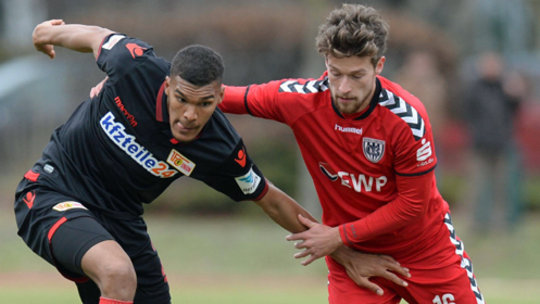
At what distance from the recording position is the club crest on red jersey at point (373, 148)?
202 inches

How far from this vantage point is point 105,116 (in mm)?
5336

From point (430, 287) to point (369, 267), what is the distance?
41 cm

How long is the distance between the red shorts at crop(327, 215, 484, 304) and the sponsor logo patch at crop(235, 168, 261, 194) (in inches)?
32.0

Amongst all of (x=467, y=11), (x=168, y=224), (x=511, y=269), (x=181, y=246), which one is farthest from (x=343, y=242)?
(x=467, y=11)

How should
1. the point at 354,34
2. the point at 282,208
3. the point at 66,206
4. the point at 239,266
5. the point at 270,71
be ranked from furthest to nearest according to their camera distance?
the point at 270,71 → the point at 239,266 → the point at 282,208 → the point at 66,206 → the point at 354,34

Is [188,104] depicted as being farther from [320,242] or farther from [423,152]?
[423,152]

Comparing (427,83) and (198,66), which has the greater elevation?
(427,83)

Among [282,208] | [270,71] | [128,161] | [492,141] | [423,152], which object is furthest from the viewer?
[270,71]

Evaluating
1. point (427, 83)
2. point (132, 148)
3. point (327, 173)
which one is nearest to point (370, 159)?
point (327, 173)

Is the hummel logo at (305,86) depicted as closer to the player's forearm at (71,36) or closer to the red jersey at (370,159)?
the red jersey at (370,159)

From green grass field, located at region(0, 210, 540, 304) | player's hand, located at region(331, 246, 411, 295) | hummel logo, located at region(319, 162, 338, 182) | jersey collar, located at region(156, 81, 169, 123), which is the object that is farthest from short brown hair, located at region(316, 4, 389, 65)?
green grass field, located at region(0, 210, 540, 304)

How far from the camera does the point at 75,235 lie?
4.93 m

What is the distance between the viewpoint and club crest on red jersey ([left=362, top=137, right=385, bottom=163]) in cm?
513

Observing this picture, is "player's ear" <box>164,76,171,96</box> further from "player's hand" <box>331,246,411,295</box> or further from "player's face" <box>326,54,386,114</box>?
"player's hand" <box>331,246,411,295</box>
